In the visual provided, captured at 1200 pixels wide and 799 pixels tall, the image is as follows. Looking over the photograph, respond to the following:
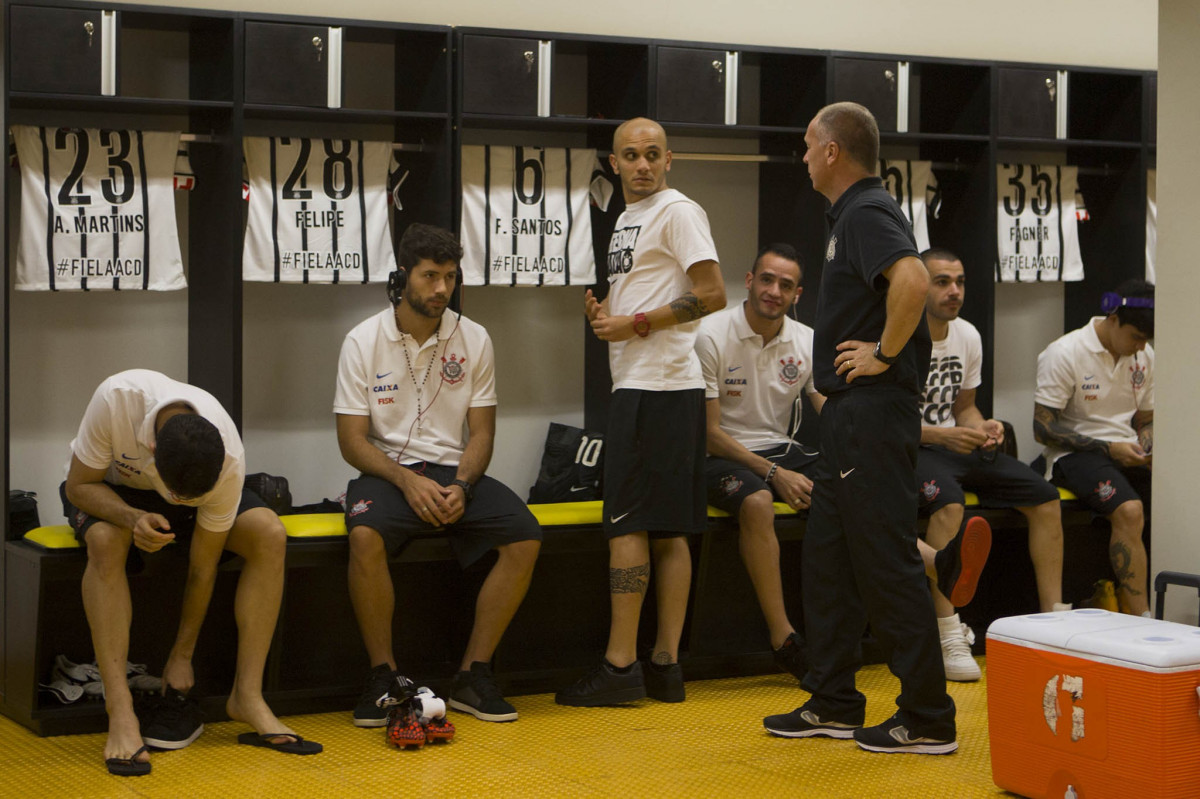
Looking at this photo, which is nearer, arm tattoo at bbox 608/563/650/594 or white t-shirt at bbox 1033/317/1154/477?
arm tattoo at bbox 608/563/650/594

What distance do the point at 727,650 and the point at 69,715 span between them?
2079 mm

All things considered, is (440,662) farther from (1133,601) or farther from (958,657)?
(1133,601)

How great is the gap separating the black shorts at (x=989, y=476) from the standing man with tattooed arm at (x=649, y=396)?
109cm

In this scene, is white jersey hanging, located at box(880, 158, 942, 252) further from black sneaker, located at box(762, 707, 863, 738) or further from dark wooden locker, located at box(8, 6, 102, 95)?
dark wooden locker, located at box(8, 6, 102, 95)

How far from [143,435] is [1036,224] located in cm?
377

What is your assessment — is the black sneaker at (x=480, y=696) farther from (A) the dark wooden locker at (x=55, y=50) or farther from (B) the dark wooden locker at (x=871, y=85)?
(B) the dark wooden locker at (x=871, y=85)

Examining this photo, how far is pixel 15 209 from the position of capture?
4168 mm

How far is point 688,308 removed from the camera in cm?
379

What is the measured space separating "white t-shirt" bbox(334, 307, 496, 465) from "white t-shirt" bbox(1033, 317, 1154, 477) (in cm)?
229

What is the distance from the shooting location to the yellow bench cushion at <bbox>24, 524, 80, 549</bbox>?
349 centimetres

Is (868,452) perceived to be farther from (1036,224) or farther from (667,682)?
(1036,224)

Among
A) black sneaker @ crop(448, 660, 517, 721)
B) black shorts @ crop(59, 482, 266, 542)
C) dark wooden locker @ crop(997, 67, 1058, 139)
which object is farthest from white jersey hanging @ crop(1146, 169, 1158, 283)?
black shorts @ crop(59, 482, 266, 542)

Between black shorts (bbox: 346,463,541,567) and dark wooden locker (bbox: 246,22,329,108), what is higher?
dark wooden locker (bbox: 246,22,329,108)

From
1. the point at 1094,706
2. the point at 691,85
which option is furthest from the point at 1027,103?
the point at 1094,706
